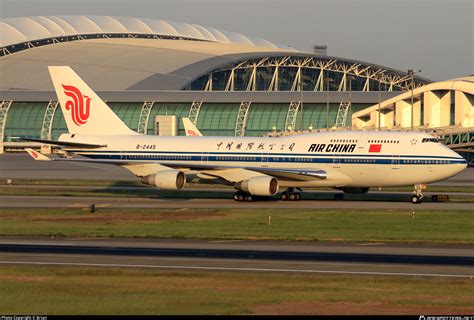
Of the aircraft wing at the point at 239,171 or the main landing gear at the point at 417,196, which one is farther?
the aircraft wing at the point at 239,171

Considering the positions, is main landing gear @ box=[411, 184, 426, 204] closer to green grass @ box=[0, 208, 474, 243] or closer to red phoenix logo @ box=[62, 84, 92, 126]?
green grass @ box=[0, 208, 474, 243]

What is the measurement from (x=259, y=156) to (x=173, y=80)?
80519 millimetres

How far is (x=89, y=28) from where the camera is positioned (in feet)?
583

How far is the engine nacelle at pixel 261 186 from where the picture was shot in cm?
6397

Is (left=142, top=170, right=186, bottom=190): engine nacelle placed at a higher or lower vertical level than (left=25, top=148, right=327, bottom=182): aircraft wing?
lower

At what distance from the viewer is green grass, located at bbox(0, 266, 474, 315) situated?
27719 millimetres

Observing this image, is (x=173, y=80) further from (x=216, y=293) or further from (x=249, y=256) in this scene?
(x=216, y=293)

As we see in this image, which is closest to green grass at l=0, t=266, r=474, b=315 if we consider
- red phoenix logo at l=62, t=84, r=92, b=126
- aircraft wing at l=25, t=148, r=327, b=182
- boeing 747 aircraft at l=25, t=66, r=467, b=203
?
aircraft wing at l=25, t=148, r=327, b=182

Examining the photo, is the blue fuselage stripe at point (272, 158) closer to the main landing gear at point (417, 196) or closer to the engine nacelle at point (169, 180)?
the main landing gear at point (417, 196)

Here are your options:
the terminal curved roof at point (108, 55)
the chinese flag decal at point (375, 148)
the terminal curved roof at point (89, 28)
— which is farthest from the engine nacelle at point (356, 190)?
the terminal curved roof at point (89, 28)

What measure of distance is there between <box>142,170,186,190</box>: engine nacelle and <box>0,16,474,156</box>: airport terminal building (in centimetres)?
5578

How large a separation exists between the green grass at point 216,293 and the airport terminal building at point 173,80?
87.1m

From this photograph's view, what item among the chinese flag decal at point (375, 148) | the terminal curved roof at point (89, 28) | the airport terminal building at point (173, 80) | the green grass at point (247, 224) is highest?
the terminal curved roof at point (89, 28)

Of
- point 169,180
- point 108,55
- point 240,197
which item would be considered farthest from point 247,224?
point 108,55
